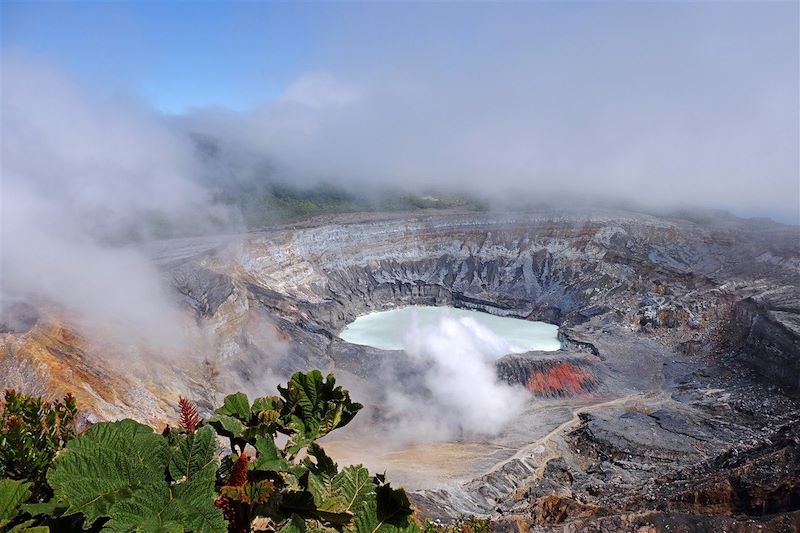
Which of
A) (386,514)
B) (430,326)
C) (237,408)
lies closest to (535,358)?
(430,326)

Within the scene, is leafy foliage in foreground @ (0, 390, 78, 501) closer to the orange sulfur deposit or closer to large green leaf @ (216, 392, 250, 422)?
large green leaf @ (216, 392, 250, 422)

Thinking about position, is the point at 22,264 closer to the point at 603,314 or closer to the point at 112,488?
the point at 112,488

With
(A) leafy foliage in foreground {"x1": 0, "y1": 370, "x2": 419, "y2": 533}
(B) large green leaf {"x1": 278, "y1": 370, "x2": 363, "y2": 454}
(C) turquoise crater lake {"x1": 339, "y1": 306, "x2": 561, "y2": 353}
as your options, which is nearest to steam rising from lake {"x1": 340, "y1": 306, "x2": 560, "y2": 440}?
(C) turquoise crater lake {"x1": 339, "y1": 306, "x2": 561, "y2": 353}

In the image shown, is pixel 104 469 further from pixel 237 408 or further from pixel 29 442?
pixel 29 442

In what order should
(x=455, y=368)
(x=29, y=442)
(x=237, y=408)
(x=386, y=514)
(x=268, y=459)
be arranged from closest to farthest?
(x=386, y=514) < (x=268, y=459) < (x=237, y=408) < (x=29, y=442) < (x=455, y=368)

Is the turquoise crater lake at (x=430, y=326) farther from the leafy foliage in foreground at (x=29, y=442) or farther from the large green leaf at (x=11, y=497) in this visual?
the large green leaf at (x=11, y=497)

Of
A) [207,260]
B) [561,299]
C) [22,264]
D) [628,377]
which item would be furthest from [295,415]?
[561,299]

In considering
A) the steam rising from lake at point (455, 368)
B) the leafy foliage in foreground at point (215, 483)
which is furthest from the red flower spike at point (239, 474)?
the steam rising from lake at point (455, 368)
